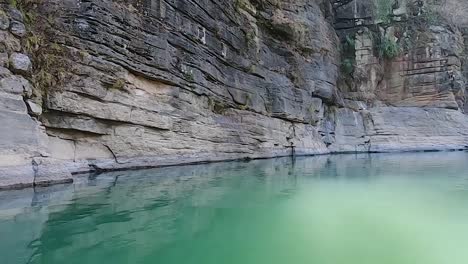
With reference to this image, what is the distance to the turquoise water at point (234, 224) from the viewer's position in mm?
3180

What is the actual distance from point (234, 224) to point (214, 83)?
9.49 metres

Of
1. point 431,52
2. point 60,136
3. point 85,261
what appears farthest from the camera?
point 431,52

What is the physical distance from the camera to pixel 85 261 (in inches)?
116

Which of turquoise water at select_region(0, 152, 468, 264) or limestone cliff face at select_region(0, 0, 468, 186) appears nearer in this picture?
turquoise water at select_region(0, 152, 468, 264)

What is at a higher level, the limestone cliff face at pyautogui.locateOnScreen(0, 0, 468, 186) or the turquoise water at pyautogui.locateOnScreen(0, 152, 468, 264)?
the limestone cliff face at pyautogui.locateOnScreen(0, 0, 468, 186)

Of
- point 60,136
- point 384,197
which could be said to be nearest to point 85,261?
point 384,197

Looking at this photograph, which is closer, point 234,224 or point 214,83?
point 234,224

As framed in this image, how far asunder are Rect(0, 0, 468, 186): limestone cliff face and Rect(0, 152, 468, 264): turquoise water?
196cm

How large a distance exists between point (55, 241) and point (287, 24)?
659 inches

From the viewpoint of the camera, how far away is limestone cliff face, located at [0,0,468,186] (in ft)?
25.1

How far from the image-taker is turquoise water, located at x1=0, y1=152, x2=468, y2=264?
3180 millimetres

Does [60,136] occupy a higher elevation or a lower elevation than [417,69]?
lower

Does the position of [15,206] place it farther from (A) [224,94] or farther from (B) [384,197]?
(A) [224,94]

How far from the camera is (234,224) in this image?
423 centimetres
